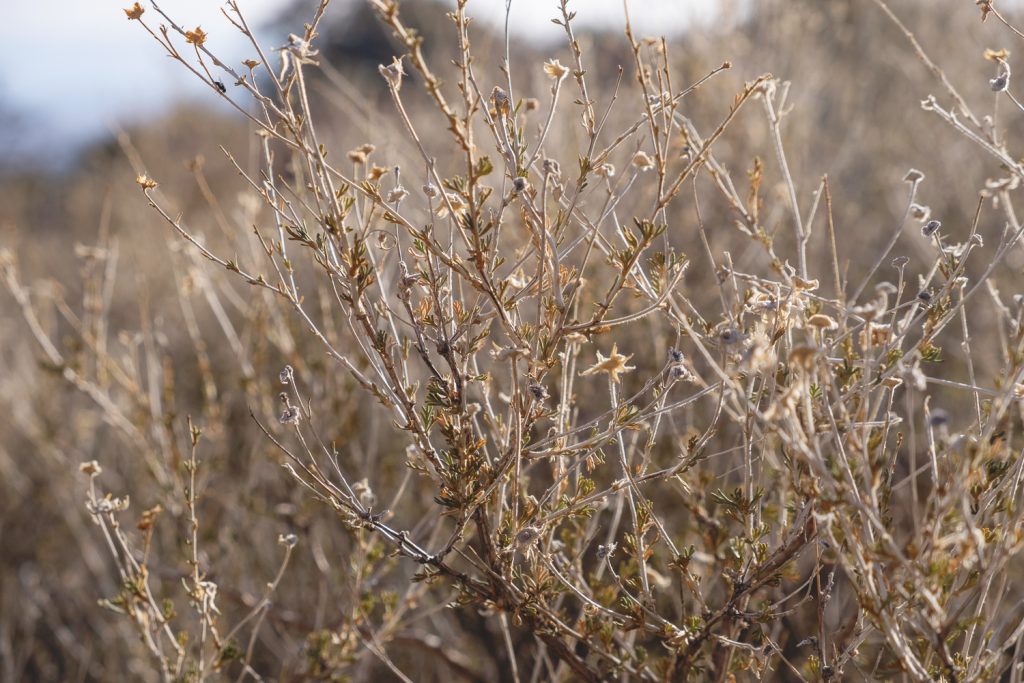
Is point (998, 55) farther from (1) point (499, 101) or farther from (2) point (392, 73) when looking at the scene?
(2) point (392, 73)

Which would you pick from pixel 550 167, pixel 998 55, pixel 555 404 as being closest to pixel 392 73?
pixel 550 167

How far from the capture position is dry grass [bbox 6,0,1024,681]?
1.37 metres

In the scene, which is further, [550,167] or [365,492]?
[365,492]

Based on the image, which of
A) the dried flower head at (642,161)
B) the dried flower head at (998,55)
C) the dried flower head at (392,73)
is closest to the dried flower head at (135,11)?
the dried flower head at (392,73)

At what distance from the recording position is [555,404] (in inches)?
116

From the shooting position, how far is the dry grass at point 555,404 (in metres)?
1.37

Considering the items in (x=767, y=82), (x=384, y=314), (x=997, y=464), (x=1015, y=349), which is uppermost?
(x=767, y=82)

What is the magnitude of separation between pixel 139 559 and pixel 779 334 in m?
3.18

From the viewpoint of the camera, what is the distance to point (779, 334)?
1436 mm

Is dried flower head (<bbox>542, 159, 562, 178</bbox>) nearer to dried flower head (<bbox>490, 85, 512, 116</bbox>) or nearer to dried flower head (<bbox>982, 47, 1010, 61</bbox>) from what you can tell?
dried flower head (<bbox>490, 85, 512, 116</bbox>)

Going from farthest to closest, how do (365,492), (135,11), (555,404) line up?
(555,404) → (365,492) → (135,11)

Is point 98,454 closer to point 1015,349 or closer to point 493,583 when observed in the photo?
point 493,583

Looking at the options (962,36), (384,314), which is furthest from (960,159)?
(384,314)

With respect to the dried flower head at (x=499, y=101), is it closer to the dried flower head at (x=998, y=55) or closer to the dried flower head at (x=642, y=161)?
the dried flower head at (x=642, y=161)
